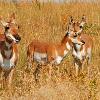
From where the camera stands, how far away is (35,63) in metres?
8.59

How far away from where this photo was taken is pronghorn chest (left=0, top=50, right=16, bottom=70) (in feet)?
23.8

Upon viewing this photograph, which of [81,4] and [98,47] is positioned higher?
[81,4]

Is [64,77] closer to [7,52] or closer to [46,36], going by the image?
[7,52]

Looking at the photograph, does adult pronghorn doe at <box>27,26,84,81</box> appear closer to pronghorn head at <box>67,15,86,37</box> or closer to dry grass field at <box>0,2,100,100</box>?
dry grass field at <box>0,2,100,100</box>

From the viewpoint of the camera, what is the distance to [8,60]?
7.32 m

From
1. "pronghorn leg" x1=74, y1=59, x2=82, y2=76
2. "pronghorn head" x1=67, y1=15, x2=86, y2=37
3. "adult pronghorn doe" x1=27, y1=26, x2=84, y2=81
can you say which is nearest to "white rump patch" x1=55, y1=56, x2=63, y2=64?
"adult pronghorn doe" x1=27, y1=26, x2=84, y2=81

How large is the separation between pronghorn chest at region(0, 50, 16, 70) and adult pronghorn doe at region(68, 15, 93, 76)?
1.66 meters

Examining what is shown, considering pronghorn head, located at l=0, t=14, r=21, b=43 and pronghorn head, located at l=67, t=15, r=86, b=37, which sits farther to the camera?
pronghorn head, located at l=67, t=15, r=86, b=37

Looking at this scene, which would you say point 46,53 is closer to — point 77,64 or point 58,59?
point 58,59

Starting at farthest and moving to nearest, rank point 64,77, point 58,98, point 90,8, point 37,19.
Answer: point 90,8
point 37,19
point 64,77
point 58,98

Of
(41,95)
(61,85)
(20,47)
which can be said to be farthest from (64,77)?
(20,47)

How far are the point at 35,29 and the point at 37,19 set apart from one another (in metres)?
1.23

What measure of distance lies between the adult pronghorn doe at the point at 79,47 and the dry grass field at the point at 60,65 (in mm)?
160

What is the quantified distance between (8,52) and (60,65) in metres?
1.28
